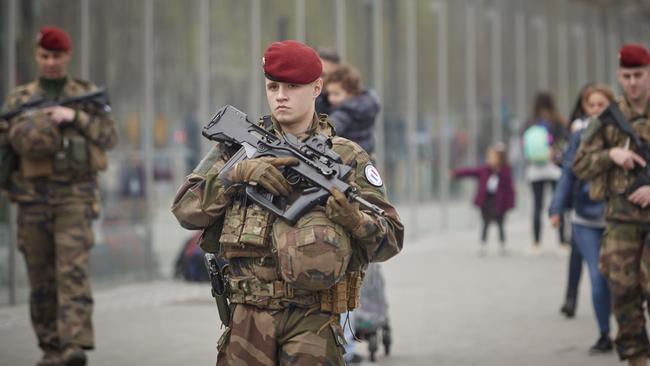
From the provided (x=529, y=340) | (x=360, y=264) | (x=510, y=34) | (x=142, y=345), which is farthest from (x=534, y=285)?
(x=510, y=34)

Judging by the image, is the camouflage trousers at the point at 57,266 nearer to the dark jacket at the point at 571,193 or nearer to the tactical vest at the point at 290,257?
the dark jacket at the point at 571,193

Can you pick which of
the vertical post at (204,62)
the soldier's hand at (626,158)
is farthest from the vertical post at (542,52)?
the soldier's hand at (626,158)

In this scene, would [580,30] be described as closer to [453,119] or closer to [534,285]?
[453,119]

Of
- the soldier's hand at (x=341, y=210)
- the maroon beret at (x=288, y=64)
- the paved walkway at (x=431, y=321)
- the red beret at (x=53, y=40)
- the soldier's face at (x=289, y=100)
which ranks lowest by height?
the paved walkway at (x=431, y=321)

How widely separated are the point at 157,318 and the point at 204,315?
418mm

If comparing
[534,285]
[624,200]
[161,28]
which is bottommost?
[534,285]

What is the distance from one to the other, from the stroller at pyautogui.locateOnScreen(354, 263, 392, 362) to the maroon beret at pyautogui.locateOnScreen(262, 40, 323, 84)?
11.7 ft

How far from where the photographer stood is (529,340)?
32.5ft

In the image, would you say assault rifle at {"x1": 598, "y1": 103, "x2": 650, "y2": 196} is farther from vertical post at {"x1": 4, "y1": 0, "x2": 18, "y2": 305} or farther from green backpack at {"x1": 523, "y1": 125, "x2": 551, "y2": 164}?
green backpack at {"x1": 523, "y1": 125, "x2": 551, "y2": 164}

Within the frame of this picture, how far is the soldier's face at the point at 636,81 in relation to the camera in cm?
771

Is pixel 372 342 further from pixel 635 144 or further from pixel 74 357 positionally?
pixel 635 144

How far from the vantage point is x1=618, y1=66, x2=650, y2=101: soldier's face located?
771 cm

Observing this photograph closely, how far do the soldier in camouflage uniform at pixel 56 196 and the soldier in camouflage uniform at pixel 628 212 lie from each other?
3.15 metres

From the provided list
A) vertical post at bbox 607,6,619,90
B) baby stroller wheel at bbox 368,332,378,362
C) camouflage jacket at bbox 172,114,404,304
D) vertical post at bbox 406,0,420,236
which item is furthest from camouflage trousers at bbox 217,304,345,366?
vertical post at bbox 607,6,619,90
